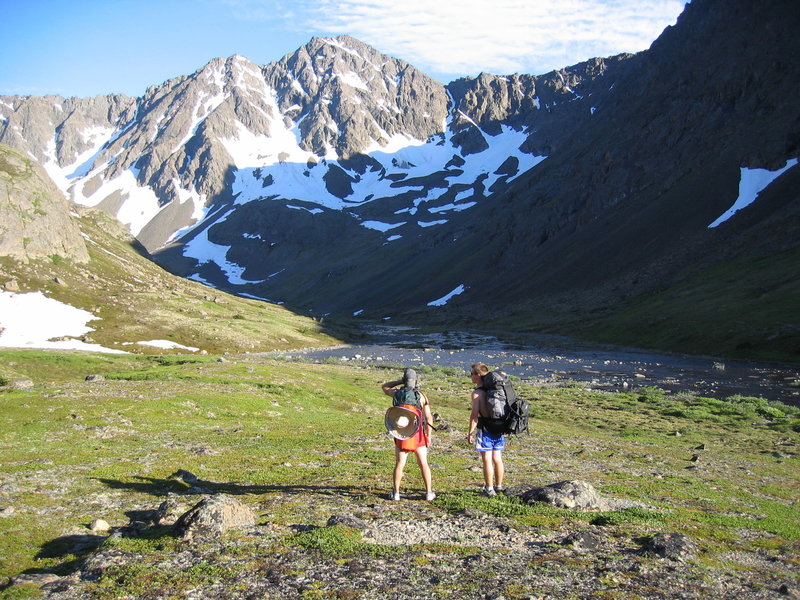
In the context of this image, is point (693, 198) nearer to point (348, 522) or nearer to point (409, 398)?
point (409, 398)

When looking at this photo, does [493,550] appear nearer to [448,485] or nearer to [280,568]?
[280,568]

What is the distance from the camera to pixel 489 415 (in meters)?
14.9

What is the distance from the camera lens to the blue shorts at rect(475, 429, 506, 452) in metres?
15.0

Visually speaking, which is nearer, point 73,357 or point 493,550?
point 493,550

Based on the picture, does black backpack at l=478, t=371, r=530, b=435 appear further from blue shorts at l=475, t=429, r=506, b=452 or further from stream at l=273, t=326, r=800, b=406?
stream at l=273, t=326, r=800, b=406

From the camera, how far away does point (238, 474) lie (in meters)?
17.7

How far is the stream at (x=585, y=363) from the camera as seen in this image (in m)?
58.2

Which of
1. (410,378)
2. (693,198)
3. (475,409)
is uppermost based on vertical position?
(693,198)

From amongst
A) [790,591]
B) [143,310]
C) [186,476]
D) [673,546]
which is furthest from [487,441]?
[143,310]

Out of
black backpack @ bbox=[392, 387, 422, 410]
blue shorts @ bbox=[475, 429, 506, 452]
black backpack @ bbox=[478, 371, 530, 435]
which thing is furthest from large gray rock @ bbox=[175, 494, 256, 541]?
black backpack @ bbox=[478, 371, 530, 435]

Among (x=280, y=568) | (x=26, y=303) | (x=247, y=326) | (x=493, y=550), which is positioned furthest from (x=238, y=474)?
(x=247, y=326)

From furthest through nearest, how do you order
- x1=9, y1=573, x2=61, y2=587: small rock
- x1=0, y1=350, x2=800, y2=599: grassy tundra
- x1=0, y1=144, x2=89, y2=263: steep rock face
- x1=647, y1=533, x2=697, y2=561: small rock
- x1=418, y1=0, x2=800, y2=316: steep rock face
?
x1=418, y1=0, x2=800, y2=316: steep rock face → x1=0, y1=144, x2=89, y2=263: steep rock face → x1=647, y1=533, x2=697, y2=561: small rock → x1=0, y1=350, x2=800, y2=599: grassy tundra → x1=9, y1=573, x2=61, y2=587: small rock

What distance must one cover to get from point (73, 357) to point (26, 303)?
38.2 metres

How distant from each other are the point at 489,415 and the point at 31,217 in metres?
119
